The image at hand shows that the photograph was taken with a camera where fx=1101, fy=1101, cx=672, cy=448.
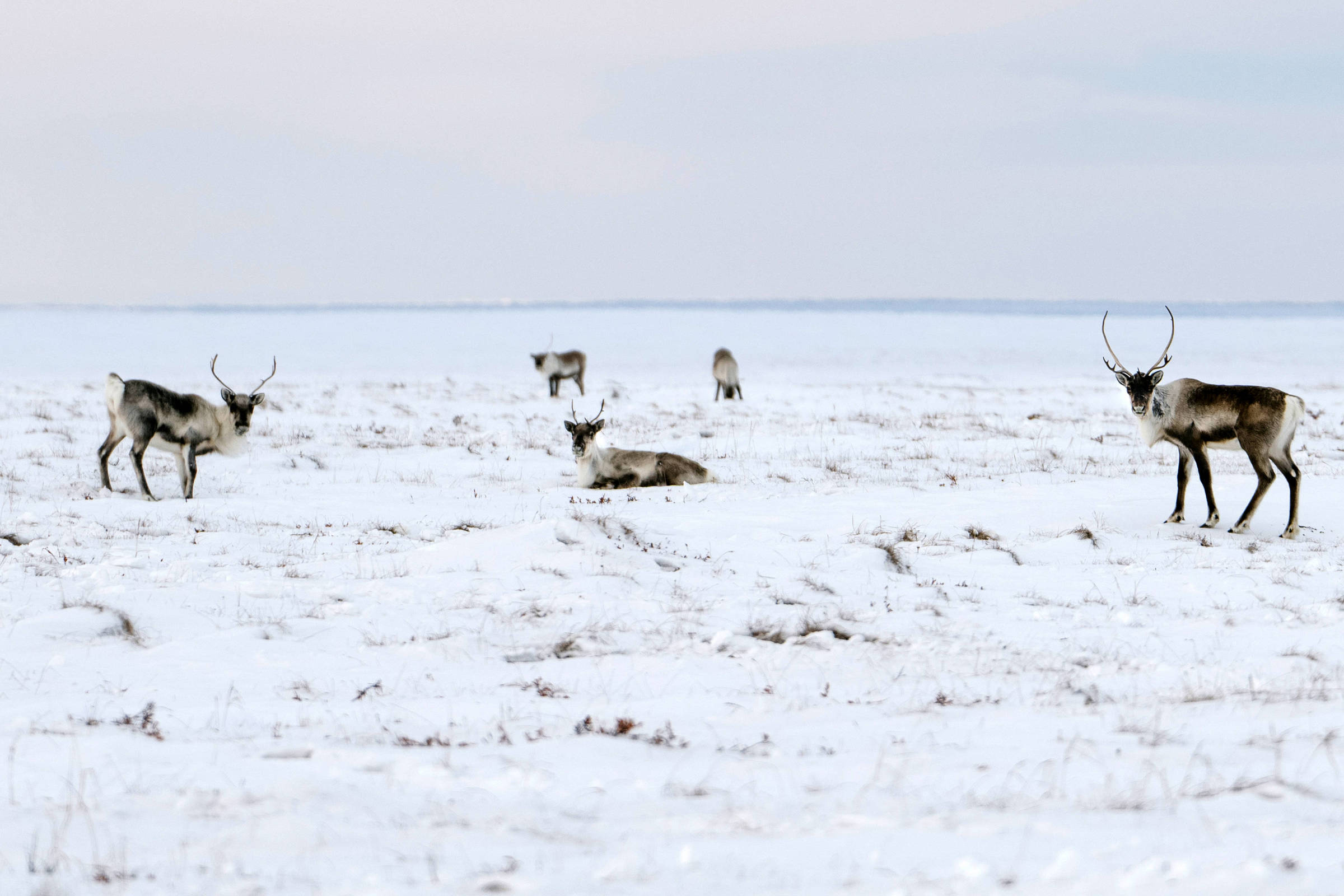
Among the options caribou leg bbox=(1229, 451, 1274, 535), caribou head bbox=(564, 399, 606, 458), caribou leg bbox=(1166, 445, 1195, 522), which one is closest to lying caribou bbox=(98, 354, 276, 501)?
caribou head bbox=(564, 399, 606, 458)

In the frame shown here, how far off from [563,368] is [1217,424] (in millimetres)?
23500

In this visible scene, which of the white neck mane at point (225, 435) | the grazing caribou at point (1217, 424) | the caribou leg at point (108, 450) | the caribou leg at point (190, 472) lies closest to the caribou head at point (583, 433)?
the white neck mane at point (225, 435)

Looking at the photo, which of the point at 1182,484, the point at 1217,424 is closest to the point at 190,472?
the point at 1182,484

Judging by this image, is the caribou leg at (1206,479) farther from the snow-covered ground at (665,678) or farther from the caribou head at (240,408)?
the caribou head at (240,408)

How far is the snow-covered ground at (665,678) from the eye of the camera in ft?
12.9

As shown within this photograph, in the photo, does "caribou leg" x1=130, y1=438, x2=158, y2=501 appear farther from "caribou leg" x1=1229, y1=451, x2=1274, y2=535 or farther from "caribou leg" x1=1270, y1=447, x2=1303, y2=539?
"caribou leg" x1=1270, y1=447, x2=1303, y2=539

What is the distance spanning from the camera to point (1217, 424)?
37.8 feet

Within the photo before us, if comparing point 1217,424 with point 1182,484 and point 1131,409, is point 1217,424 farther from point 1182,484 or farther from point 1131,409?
point 1131,409

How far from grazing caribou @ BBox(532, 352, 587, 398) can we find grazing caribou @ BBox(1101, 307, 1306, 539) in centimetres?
2191

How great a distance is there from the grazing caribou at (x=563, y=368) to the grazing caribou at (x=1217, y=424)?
71.9ft

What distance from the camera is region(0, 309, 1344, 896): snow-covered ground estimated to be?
3.93 m

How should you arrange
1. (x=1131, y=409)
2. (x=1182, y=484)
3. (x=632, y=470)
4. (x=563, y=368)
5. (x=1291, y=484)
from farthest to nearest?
(x=563, y=368) → (x=632, y=470) → (x=1131, y=409) → (x=1182, y=484) → (x=1291, y=484)

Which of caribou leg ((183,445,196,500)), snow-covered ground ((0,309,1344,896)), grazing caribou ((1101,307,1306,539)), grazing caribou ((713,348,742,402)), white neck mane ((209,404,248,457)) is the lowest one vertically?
snow-covered ground ((0,309,1344,896))

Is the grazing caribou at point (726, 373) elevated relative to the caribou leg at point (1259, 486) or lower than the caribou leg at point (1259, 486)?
elevated
